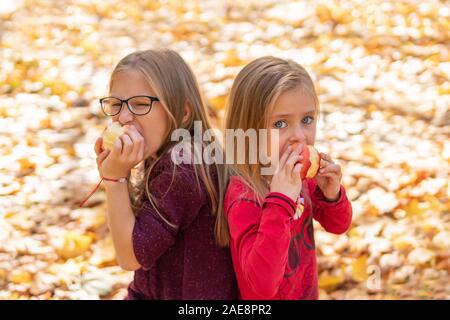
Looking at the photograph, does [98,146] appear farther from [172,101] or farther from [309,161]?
[309,161]

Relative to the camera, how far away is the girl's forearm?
178 centimetres

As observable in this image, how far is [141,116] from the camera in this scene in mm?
1860

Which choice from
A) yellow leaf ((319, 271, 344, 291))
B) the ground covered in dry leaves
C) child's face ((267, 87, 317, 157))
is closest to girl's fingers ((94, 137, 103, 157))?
child's face ((267, 87, 317, 157))

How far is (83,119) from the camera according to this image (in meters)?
4.41

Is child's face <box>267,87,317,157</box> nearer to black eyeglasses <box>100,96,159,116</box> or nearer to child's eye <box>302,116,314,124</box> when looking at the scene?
child's eye <box>302,116,314,124</box>

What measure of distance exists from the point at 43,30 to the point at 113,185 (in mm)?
4030

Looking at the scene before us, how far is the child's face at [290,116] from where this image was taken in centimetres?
182

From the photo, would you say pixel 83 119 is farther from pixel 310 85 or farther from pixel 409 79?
pixel 310 85

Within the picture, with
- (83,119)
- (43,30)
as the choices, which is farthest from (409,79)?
(43,30)

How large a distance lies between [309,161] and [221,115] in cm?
265

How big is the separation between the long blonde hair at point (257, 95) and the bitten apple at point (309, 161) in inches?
5.4

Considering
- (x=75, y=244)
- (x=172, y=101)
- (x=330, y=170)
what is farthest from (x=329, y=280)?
(x=172, y=101)

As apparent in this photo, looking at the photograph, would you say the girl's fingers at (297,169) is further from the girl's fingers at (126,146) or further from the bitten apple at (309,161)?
the girl's fingers at (126,146)

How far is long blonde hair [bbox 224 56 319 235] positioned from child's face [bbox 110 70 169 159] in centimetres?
22
